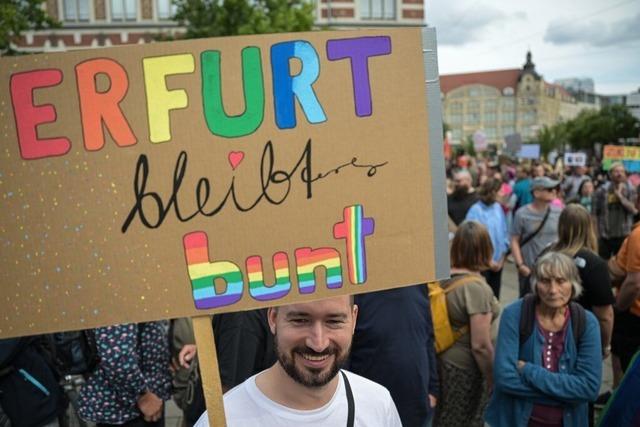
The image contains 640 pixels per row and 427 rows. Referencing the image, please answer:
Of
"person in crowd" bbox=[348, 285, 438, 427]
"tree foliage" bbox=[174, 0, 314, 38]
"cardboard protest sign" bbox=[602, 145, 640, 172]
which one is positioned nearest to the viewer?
"person in crowd" bbox=[348, 285, 438, 427]

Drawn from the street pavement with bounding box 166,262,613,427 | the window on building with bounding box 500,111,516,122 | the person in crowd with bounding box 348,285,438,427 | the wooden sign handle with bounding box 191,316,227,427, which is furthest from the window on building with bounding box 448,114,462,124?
the wooden sign handle with bounding box 191,316,227,427

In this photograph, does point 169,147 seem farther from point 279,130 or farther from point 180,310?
point 180,310

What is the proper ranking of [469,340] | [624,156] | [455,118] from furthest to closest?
1. [455,118]
2. [624,156]
3. [469,340]

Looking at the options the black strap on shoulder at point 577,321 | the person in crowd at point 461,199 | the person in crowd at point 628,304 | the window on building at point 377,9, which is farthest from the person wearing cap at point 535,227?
the window on building at point 377,9

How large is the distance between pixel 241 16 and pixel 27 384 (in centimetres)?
1773

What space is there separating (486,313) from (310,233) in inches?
67.4

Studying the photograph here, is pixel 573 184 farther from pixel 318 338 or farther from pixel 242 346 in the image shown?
pixel 318 338

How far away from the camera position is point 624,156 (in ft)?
34.4

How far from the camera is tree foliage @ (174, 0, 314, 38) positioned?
18.3m

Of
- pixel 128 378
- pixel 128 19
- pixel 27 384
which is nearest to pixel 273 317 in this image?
pixel 128 378

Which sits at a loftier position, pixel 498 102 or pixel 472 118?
pixel 498 102

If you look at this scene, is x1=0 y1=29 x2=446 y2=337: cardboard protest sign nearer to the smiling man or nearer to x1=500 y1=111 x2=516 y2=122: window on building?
the smiling man

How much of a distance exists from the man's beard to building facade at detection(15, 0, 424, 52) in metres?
33.1

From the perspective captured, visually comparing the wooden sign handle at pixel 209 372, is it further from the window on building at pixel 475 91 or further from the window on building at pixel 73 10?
the window on building at pixel 475 91
